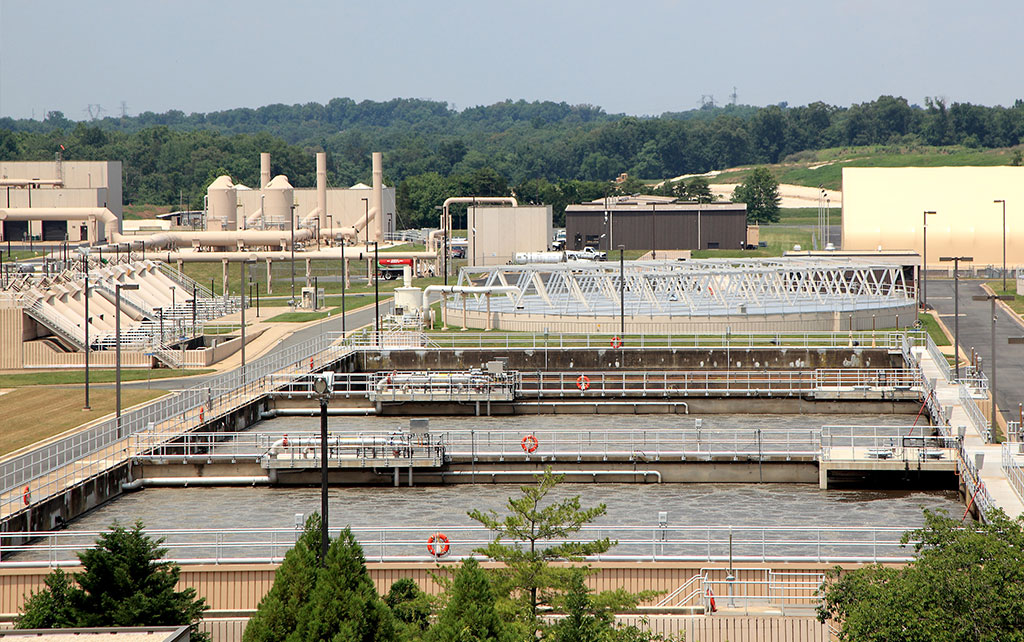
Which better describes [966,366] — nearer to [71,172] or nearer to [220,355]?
[220,355]

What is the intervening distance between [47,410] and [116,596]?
34.8 m

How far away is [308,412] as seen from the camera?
208 feet

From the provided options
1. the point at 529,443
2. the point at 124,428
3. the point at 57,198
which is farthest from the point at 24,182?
the point at 529,443

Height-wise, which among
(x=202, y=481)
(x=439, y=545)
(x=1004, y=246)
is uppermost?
(x=1004, y=246)

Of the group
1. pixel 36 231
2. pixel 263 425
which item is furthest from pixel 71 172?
pixel 263 425

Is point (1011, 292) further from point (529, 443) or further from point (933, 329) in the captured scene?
point (529, 443)

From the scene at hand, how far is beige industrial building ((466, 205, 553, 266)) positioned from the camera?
14012cm

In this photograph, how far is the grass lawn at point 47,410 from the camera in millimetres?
52062

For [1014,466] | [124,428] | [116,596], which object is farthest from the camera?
[124,428]

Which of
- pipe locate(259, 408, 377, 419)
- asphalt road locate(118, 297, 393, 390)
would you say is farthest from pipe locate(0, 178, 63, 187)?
pipe locate(259, 408, 377, 419)

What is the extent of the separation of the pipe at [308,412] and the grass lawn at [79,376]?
372 inches

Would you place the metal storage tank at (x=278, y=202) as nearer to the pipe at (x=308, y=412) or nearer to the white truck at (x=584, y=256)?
the white truck at (x=584, y=256)

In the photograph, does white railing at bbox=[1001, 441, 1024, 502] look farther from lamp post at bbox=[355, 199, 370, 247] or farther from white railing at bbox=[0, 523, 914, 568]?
lamp post at bbox=[355, 199, 370, 247]

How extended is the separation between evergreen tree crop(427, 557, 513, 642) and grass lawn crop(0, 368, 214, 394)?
48665mm
